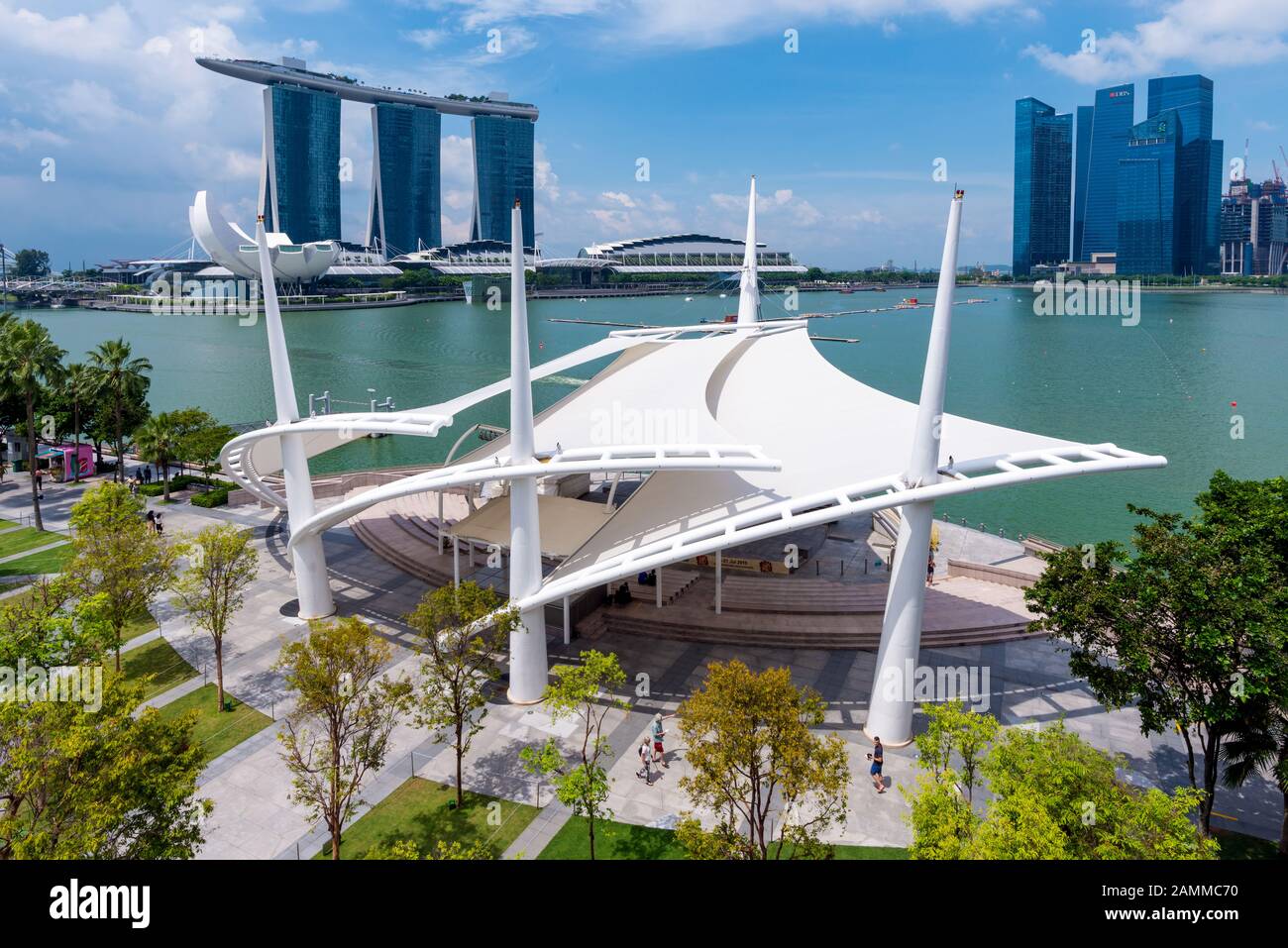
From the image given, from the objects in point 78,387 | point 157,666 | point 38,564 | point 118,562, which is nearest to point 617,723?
point 118,562

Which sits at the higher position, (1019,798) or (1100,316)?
(1100,316)

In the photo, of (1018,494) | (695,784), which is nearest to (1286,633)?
(695,784)

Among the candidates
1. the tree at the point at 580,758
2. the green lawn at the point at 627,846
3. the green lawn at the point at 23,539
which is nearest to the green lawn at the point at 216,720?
the tree at the point at 580,758

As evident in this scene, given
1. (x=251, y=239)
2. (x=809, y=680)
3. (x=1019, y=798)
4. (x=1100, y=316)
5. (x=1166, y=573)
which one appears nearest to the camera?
(x=1019, y=798)

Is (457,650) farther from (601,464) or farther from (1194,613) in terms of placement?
(1194,613)

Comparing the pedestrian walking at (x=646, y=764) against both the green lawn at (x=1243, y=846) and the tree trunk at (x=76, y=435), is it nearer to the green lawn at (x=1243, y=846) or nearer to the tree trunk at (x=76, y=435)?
the green lawn at (x=1243, y=846)
